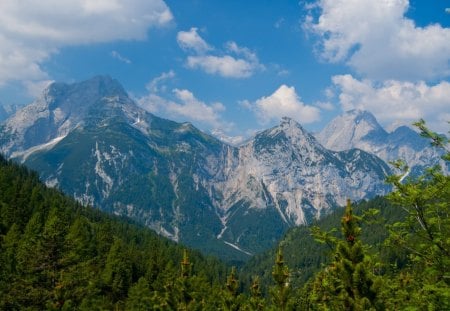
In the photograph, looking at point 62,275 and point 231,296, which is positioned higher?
point 231,296

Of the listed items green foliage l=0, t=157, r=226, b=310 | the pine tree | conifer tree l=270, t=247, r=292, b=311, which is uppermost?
the pine tree

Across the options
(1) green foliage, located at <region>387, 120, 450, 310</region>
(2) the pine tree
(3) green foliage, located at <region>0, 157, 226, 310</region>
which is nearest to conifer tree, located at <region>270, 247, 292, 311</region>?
(3) green foliage, located at <region>0, 157, 226, 310</region>

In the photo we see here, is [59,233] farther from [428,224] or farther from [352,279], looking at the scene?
[428,224]

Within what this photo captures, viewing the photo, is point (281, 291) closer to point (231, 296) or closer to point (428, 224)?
point (231, 296)

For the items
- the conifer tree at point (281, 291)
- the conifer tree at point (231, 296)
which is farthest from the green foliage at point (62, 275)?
the conifer tree at point (281, 291)

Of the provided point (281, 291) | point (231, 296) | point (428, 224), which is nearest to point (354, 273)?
point (428, 224)

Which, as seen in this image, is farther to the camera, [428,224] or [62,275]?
[62,275]

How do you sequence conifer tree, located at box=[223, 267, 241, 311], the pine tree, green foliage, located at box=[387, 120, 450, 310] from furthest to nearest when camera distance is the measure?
1. conifer tree, located at box=[223, 267, 241, 311]
2. the pine tree
3. green foliage, located at box=[387, 120, 450, 310]

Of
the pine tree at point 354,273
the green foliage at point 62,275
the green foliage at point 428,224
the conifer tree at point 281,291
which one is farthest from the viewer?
the conifer tree at point 281,291

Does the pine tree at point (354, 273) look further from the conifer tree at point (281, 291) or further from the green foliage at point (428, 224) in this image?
the conifer tree at point (281, 291)

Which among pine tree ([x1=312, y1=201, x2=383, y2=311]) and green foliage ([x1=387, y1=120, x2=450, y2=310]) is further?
pine tree ([x1=312, y1=201, x2=383, y2=311])

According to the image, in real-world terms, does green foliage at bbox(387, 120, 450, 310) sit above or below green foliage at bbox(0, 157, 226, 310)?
above

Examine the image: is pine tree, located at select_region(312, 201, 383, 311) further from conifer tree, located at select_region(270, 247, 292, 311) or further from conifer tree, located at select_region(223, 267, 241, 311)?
conifer tree, located at select_region(223, 267, 241, 311)

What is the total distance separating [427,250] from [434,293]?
1.89 m
